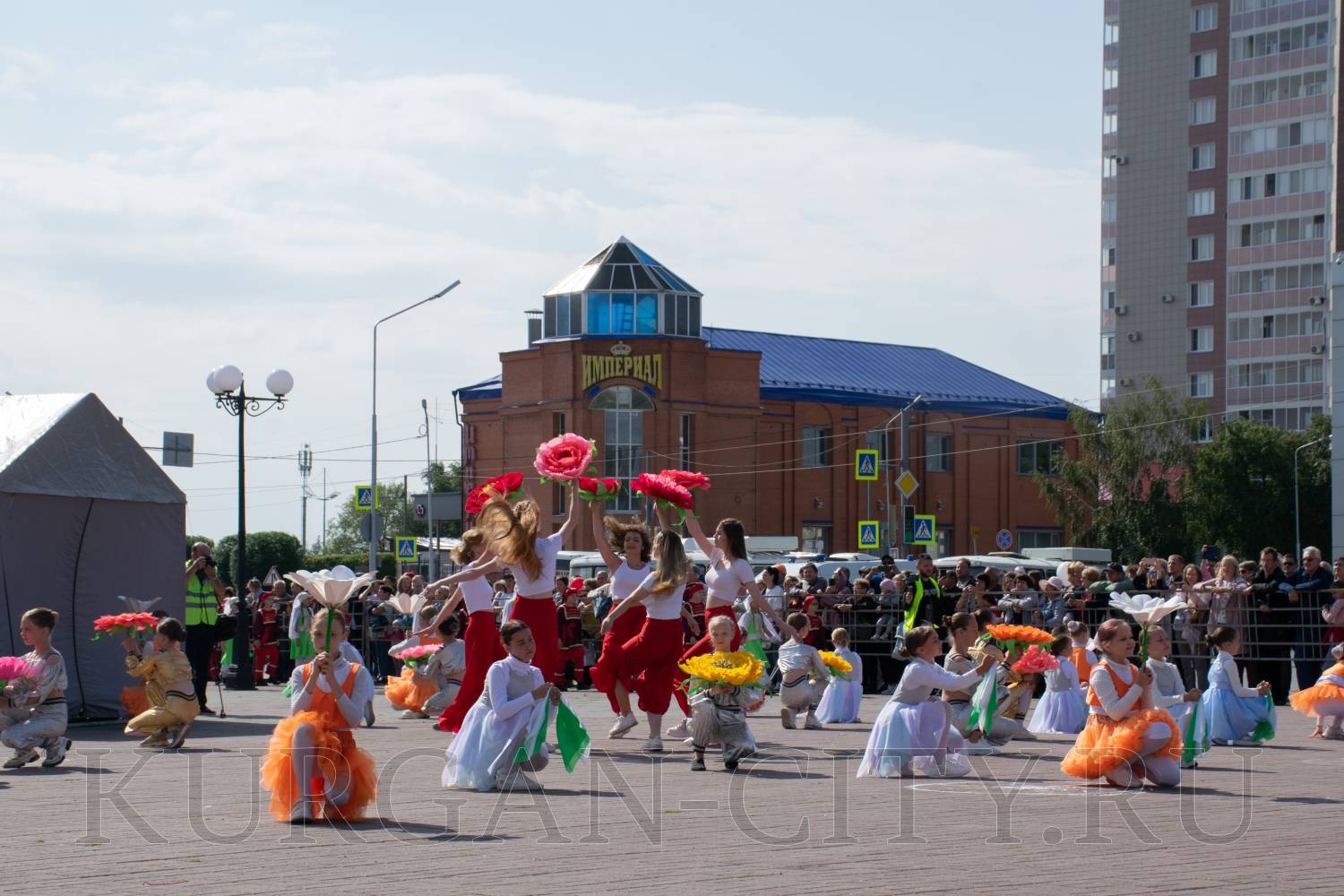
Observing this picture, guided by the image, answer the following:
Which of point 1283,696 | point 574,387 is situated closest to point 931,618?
point 1283,696

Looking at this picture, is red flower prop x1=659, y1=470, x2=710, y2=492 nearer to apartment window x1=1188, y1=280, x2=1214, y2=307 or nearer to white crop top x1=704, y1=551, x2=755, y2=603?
white crop top x1=704, y1=551, x2=755, y2=603

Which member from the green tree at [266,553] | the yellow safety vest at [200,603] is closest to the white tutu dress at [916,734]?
the yellow safety vest at [200,603]

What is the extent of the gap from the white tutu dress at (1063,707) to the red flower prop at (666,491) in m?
4.67

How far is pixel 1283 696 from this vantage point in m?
22.3

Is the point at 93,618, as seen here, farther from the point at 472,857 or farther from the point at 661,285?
the point at 661,285

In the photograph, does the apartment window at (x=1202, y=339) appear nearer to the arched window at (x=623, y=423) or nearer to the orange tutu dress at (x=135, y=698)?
the arched window at (x=623, y=423)

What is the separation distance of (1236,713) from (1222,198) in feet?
264

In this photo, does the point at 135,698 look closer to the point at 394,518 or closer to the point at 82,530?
the point at 82,530

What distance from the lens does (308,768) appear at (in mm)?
10000

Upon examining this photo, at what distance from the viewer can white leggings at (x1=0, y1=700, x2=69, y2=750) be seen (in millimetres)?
13602

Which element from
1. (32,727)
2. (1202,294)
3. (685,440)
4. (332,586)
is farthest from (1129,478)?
(332,586)

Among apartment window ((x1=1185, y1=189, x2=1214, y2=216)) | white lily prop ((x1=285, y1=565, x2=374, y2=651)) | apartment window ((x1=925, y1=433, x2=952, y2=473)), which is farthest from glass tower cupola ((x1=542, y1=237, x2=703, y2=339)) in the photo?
white lily prop ((x1=285, y1=565, x2=374, y2=651))

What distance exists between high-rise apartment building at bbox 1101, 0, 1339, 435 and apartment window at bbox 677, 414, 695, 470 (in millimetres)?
31141

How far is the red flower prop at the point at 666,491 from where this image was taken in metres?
15.3
